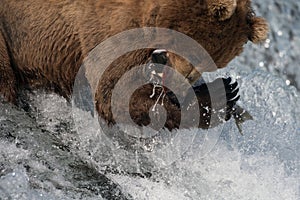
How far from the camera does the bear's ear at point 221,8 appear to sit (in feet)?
10.9

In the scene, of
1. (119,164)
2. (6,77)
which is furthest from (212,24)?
(6,77)

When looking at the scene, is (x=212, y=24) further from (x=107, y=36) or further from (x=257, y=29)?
(x=107, y=36)

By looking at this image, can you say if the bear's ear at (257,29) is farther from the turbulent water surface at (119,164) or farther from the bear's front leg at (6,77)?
the bear's front leg at (6,77)

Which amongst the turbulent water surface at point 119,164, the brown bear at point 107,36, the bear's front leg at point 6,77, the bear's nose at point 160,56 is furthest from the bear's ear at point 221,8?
the bear's front leg at point 6,77

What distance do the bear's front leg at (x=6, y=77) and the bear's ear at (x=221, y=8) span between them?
1.45m

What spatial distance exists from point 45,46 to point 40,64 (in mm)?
135

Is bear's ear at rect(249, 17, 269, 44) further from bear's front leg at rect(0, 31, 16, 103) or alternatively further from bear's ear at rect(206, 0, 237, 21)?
bear's front leg at rect(0, 31, 16, 103)

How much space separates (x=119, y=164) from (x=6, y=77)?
883mm

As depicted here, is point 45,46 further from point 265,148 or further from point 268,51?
point 268,51

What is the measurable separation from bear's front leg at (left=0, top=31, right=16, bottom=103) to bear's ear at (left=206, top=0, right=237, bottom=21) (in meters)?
1.45

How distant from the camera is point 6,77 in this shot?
4.28 m

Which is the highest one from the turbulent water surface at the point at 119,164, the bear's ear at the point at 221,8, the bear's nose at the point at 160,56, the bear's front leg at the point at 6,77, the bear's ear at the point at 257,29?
the bear's ear at the point at 221,8

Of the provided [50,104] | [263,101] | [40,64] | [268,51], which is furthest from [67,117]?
[268,51]

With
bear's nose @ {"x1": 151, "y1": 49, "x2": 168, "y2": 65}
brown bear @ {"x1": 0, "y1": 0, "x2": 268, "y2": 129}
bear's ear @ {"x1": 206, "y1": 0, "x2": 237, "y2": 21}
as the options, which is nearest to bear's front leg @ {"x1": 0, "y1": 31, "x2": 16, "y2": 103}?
brown bear @ {"x1": 0, "y1": 0, "x2": 268, "y2": 129}
